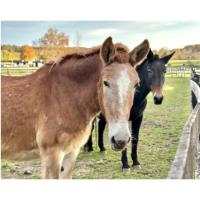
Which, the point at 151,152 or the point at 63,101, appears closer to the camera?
the point at 63,101

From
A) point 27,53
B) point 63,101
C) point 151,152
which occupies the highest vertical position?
Result: point 27,53

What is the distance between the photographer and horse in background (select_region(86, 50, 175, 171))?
2590 millimetres

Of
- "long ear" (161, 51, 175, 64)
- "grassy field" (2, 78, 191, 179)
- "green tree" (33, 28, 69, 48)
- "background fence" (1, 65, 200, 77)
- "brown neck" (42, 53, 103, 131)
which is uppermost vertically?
"green tree" (33, 28, 69, 48)

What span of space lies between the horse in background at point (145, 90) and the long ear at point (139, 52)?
2.02 feet

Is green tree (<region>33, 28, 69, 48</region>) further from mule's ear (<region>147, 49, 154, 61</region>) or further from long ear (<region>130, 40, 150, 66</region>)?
long ear (<region>130, 40, 150, 66</region>)

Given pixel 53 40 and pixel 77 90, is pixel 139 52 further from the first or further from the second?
pixel 53 40

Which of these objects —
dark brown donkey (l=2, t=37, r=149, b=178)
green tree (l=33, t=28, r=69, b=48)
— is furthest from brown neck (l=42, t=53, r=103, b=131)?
green tree (l=33, t=28, r=69, b=48)

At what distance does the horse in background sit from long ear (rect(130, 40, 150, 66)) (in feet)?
2.02

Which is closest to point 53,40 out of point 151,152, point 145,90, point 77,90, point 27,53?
point 27,53

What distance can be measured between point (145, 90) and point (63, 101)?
0.85 metres

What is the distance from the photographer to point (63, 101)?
204 cm

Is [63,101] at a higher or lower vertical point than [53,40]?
lower
